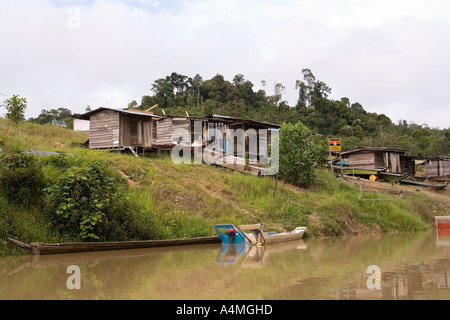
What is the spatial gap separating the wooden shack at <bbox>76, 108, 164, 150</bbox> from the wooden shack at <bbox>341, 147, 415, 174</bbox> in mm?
18189

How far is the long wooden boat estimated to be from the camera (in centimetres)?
1058

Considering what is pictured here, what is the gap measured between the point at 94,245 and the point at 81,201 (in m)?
1.30

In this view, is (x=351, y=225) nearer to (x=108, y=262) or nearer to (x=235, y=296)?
(x=108, y=262)

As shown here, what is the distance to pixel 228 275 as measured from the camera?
27.4ft

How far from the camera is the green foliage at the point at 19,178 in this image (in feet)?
39.7

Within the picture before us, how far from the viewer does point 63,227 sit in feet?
39.1

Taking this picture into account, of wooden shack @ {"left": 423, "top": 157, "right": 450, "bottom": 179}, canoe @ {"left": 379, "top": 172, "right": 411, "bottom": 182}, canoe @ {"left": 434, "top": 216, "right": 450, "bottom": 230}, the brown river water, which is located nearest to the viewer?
the brown river water

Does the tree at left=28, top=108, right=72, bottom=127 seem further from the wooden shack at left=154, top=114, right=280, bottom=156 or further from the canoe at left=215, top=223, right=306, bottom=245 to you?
the canoe at left=215, top=223, right=306, bottom=245

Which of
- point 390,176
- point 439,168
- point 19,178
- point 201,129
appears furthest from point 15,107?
point 439,168
